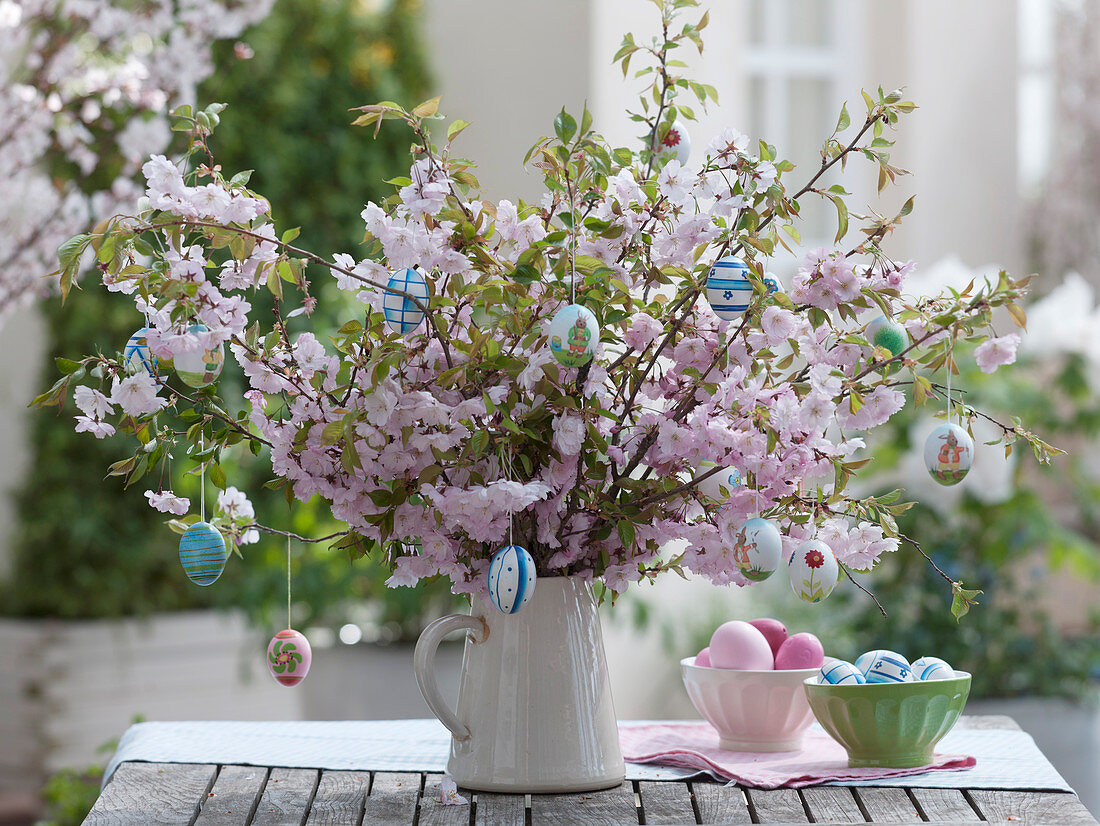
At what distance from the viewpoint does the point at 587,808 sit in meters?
1.07

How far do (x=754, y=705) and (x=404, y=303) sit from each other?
557mm

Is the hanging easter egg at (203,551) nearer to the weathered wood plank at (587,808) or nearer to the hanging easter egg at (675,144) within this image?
the weathered wood plank at (587,808)

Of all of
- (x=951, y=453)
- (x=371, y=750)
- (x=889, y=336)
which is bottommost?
(x=371, y=750)

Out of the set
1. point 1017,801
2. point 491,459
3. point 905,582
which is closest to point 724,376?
point 491,459

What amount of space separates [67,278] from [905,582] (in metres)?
2.51

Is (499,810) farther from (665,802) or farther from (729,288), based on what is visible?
(729,288)

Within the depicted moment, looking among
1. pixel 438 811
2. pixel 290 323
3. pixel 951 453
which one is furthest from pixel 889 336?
pixel 290 323

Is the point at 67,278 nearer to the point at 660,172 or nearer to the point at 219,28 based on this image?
the point at 660,172

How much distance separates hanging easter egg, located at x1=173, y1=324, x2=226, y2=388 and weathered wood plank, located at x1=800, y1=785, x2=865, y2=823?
0.62m

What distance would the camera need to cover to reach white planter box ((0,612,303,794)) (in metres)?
3.35

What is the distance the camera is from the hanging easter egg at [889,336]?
1041 mm

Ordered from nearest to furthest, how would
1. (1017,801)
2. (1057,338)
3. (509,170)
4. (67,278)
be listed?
(67,278)
(1017,801)
(1057,338)
(509,170)

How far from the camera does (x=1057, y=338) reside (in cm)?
304

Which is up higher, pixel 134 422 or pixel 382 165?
pixel 382 165
